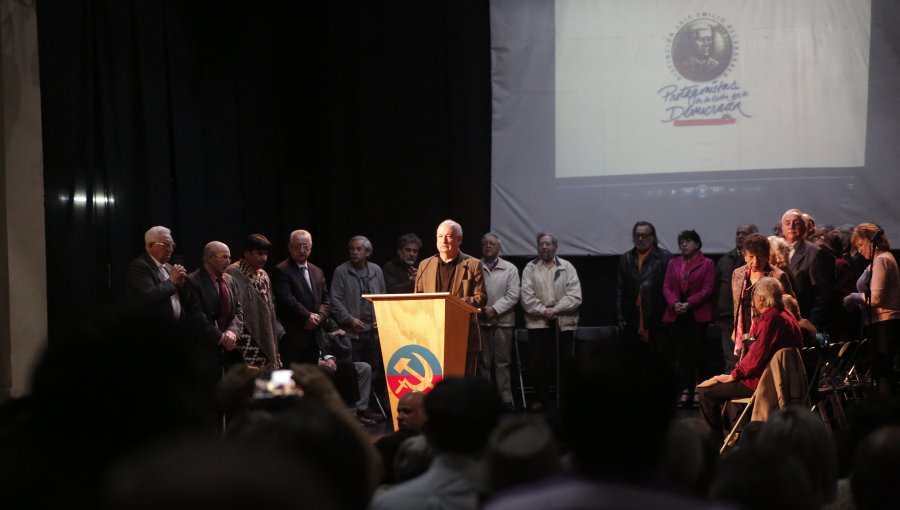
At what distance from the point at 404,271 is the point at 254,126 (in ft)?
6.72

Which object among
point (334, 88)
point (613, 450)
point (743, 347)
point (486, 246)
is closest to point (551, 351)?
point (486, 246)

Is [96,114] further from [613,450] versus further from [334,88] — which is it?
[613,450]

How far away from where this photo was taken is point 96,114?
6.90 metres

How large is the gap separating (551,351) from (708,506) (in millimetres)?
7741

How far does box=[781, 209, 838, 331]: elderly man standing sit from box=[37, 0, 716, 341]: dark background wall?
6.16 ft

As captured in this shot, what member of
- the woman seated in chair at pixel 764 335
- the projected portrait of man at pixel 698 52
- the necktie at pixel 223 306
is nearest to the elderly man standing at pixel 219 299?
the necktie at pixel 223 306

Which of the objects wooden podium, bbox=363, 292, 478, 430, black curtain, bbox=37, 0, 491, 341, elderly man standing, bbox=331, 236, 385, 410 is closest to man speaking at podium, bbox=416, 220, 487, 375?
wooden podium, bbox=363, 292, 478, 430

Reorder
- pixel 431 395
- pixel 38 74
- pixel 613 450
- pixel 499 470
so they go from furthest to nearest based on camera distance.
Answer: pixel 38 74 < pixel 431 395 < pixel 499 470 < pixel 613 450

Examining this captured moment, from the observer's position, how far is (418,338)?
19.4ft

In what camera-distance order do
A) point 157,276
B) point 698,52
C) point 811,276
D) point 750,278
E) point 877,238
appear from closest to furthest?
point 157,276, point 750,278, point 877,238, point 811,276, point 698,52

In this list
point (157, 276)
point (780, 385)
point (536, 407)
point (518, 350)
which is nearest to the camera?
point (780, 385)

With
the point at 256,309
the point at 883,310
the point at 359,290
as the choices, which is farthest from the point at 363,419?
the point at 883,310

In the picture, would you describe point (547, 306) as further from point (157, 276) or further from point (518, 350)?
point (157, 276)

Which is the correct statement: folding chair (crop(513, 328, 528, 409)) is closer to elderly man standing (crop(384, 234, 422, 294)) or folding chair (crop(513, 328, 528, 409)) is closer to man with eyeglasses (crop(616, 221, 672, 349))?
man with eyeglasses (crop(616, 221, 672, 349))
